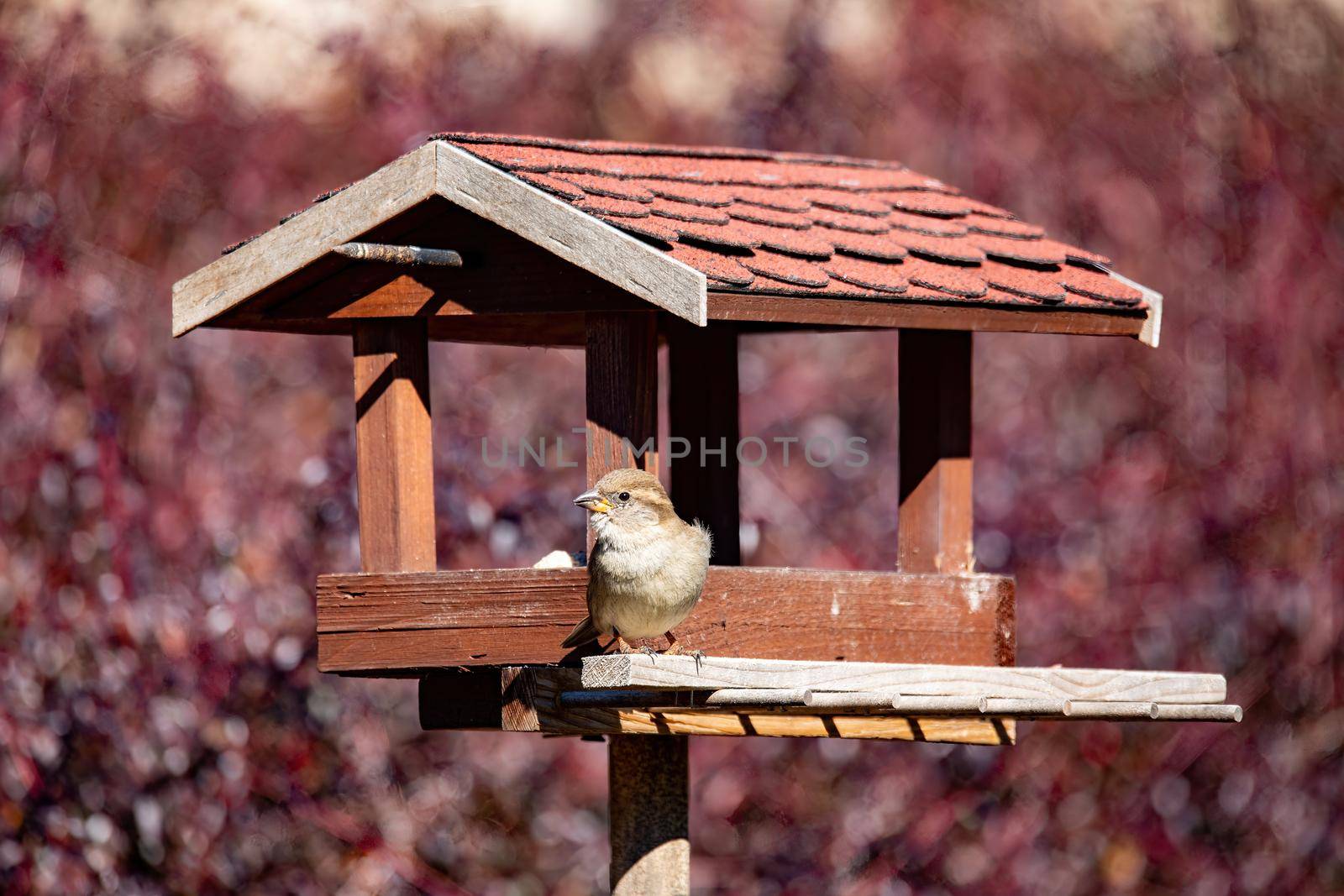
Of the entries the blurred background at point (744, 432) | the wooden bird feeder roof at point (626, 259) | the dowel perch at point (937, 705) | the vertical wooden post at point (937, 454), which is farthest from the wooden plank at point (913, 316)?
the blurred background at point (744, 432)

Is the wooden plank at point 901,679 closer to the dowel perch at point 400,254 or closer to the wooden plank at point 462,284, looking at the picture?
the wooden plank at point 462,284

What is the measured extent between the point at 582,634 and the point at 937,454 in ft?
3.91

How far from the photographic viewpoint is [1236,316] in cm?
722

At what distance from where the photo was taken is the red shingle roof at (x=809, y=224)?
12.6ft

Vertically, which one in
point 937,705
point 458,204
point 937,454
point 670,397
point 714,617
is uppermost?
point 458,204

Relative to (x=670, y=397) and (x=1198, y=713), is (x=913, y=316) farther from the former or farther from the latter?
(x=1198, y=713)

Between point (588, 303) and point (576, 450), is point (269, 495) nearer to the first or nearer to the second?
point (576, 450)

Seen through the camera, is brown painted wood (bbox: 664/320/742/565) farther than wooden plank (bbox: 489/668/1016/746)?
Yes

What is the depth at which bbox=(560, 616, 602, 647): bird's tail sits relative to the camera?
374 centimetres

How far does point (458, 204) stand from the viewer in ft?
12.5

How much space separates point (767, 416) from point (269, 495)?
1.71 metres

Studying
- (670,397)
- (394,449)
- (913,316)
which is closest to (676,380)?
(670,397)

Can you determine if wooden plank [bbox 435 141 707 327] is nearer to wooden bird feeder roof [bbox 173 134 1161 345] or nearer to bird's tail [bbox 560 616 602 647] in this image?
wooden bird feeder roof [bbox 173 134 1161 345]

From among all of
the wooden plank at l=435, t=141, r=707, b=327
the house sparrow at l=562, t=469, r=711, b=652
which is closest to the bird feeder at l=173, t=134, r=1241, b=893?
the wooden plank at l=435, t=141, r=707, b=327
